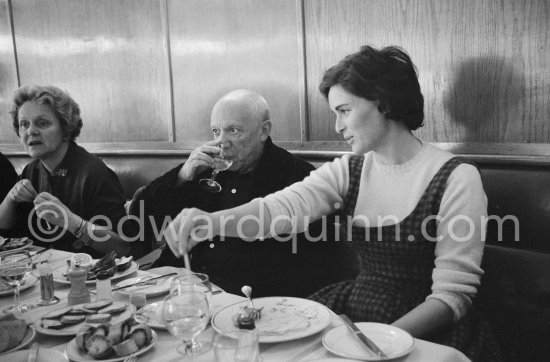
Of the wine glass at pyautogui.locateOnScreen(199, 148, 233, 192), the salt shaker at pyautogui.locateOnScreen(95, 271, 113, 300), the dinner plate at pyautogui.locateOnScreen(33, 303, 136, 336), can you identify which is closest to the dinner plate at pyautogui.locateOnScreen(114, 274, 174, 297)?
the salt shaker at pyautogui.locateOnScreen(95, 271, 113, 300)

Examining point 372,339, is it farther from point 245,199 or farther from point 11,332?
point 245,199

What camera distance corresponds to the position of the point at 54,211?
238 centimetres

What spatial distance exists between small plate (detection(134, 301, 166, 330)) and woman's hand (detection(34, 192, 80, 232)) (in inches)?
45.9

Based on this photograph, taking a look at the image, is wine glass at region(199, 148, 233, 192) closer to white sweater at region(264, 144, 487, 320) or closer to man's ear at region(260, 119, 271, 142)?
man's ear at region(260, 119, 271, 142)

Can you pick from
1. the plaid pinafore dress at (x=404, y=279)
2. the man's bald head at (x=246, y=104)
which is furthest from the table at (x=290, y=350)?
the man's bald head at (x=246, y=104)

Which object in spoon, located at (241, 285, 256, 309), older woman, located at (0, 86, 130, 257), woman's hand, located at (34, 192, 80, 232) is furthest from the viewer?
older woman, located at (0, 86, 130, 257)

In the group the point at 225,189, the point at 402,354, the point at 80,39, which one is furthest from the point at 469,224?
the point at 80,39

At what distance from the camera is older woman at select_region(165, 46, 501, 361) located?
157 cm

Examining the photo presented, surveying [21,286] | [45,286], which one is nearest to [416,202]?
[45,286]

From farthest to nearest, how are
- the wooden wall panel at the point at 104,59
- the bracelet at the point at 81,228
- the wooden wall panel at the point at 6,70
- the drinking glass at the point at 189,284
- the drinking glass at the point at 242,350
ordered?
the wooden wall panel at the point at 6,70 < the wooden wall panel at the point at 104,59 < the bracelet at the point at 81,228 < the drinking glass at the point at 189,284 < the drinking glass at the point at 242,350

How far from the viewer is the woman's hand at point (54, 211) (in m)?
2.36

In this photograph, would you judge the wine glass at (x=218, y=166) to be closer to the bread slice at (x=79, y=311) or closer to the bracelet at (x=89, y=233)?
the bracelet at (x=89, y=233)

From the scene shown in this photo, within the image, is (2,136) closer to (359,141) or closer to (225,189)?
(225,189)

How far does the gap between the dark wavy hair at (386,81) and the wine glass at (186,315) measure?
1.01 meters
